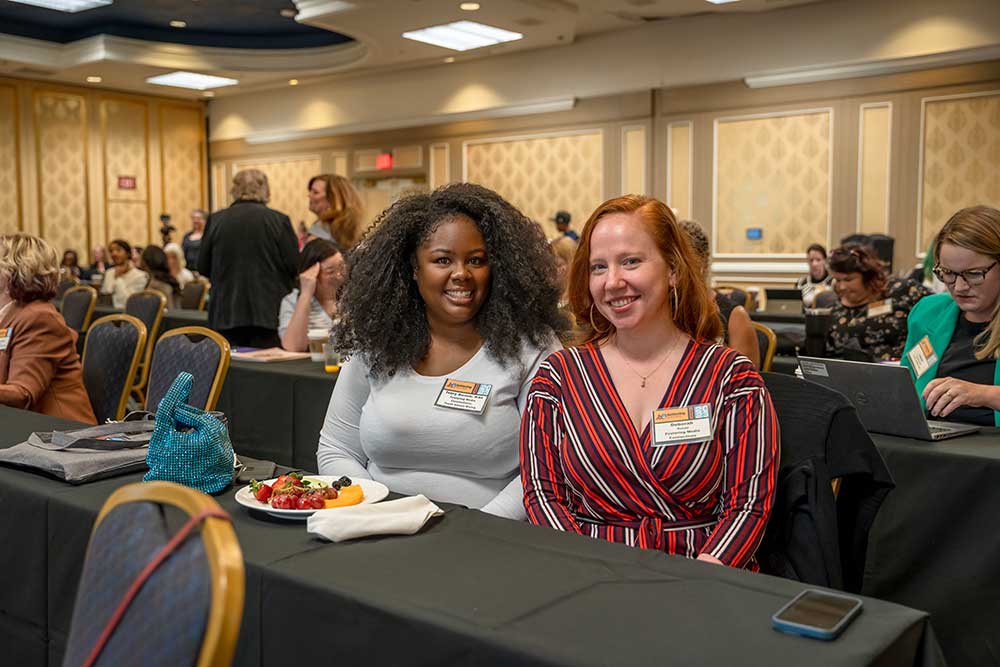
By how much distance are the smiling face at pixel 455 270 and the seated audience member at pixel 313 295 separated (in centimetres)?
194

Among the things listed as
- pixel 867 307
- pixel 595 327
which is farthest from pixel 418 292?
Result: pixel 867 307

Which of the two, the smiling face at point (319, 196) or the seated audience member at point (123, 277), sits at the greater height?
the smiling face at point (319, 196)

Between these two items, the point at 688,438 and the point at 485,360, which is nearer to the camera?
the point at 688,438

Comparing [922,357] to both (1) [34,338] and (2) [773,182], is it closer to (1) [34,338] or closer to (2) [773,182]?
(1) [34,338]

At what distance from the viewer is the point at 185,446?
1.76 metres

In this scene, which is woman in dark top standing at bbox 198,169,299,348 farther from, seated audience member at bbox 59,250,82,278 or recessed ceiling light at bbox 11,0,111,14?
seated audience member at bbox 59,250,82,278

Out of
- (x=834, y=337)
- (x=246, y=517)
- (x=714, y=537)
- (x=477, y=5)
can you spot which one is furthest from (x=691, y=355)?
(x=477, y=5)

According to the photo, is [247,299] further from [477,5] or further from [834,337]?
[477,5]

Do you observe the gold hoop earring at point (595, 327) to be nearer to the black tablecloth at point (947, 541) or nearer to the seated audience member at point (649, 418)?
the seated audience member at point (649, 418)

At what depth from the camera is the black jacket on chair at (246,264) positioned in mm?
5266

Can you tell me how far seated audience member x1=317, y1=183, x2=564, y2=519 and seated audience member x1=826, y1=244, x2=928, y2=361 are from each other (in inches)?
83.3

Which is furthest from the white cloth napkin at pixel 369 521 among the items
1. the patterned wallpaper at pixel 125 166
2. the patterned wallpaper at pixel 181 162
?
the patterned wallpaper at pixel 181 162

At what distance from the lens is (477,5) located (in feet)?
27.7

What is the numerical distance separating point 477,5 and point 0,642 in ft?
24.6
